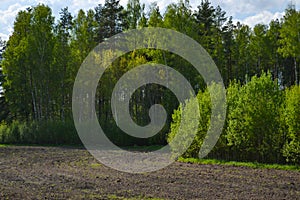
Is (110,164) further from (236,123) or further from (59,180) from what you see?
(236,123)

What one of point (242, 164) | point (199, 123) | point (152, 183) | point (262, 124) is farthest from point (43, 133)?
point (152, 183)

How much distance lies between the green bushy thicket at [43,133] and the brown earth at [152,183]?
43.7 feet

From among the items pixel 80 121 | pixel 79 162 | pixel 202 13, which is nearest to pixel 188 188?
pixel 79 162

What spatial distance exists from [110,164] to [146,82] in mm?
15279

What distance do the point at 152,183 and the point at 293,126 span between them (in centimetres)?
589

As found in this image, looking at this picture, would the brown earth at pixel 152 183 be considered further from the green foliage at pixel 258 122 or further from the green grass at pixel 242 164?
the green foliage at pixel 258 122

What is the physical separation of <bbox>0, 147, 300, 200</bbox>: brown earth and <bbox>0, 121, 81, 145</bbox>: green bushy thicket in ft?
43.7

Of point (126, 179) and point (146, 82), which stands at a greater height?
point (146, 82)

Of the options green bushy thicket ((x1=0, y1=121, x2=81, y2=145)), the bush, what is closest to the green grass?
the bush

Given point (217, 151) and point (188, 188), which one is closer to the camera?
point (188, 188)

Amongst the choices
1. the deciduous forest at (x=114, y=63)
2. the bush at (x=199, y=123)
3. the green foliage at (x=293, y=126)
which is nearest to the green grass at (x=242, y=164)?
the green foliage at (x=293, y=126)

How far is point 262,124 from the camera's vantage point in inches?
562

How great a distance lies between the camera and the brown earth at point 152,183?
8.80 m

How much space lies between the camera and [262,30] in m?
36.4
